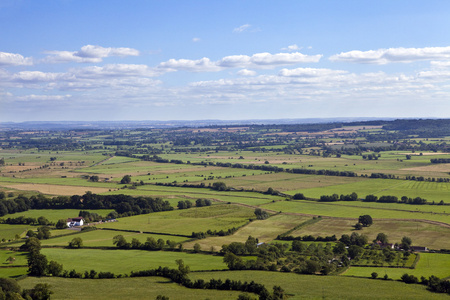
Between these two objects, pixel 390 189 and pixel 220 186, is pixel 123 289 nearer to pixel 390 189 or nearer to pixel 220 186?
pixel 220 186

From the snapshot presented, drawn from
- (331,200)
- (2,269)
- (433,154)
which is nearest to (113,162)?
(331,200)

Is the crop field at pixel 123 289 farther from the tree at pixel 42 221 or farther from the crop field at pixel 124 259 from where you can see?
the tree at pixel 42 221

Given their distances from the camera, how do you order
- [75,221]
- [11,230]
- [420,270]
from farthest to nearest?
1. [75,221]
2. [11,230]
3. [420,270]

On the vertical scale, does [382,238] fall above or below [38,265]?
above

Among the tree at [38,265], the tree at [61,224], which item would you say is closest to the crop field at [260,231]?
the tree at [38,265]

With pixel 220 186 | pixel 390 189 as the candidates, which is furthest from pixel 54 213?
pixel 390 189

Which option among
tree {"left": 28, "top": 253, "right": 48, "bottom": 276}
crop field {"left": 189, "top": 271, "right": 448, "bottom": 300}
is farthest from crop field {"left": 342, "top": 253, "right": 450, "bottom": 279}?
tree {"left": 28, "top": 253, "right": 48, "bottom": 276}
